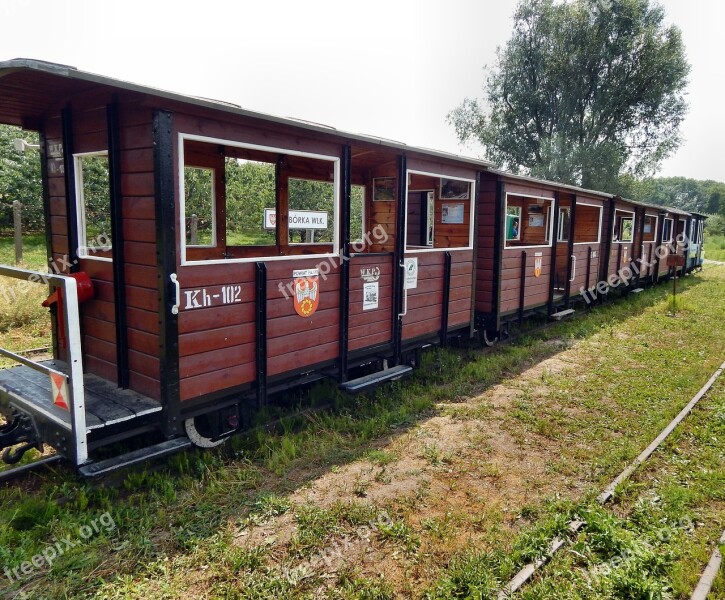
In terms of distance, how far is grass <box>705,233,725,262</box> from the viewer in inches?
1525

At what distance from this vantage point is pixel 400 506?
394 cm

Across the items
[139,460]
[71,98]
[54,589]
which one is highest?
[71,98]

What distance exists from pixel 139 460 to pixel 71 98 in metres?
3.08

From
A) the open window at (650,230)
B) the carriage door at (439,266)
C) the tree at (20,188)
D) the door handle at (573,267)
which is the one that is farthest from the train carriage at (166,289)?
the tree at (20,188)

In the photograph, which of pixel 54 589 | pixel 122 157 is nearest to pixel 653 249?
pixel 122 157

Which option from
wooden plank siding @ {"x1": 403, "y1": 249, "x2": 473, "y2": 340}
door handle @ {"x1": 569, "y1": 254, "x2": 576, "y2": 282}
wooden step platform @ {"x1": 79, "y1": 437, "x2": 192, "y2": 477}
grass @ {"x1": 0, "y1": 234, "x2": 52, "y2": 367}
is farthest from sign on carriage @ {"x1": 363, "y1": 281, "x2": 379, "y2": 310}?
door handle @ {"x1": 569, "y1": 254, "x2": 576, "y2": 282}

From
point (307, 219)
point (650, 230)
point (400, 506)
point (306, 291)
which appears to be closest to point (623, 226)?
point (650, 230)

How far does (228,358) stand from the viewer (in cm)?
455

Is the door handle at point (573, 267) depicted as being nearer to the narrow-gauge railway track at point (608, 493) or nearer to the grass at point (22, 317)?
the narrow-gauge railway track at point (608, 493)

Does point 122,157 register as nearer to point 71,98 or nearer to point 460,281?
point 71,98

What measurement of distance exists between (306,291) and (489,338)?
499 cm

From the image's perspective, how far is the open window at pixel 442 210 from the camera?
7.97 metres

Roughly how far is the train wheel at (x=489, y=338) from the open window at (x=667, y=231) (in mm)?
13522

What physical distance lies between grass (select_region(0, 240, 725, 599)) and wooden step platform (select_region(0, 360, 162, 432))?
58 cm
